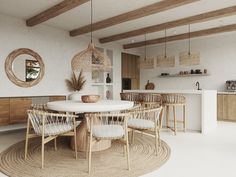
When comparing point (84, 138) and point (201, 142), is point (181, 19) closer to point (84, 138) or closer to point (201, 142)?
point (201, 142)

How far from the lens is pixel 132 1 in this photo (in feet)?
13.4

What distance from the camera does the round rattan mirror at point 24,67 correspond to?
16.1 feet

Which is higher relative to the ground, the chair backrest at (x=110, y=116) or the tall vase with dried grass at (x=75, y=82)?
the tall vase with dried grass at (x=75, y=82)

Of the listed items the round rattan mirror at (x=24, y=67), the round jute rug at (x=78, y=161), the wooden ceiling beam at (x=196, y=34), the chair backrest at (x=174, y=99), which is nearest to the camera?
the round jute rug at (x=78, y=161)

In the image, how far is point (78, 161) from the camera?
2.95 m

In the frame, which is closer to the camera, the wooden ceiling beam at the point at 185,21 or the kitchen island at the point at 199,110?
the wooden ceiling beam at the point at 185,21

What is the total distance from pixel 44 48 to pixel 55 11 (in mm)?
1620

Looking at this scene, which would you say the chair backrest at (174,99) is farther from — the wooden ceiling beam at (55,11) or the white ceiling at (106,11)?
the wooden ceiling beam at (55,11)

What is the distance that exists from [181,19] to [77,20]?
102 inches

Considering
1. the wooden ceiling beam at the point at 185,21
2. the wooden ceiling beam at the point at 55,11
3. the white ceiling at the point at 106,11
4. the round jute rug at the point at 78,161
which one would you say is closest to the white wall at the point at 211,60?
the white ceiling at the point at 106,11

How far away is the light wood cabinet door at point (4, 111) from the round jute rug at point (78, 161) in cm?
120

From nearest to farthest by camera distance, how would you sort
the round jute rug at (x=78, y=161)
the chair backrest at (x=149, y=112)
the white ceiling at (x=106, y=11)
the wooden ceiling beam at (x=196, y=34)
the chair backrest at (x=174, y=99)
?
1. the round jute rug at (x=78, y=161)
2. the chair backrest at (x=149, y=112)
3. the white ceiling at (x=106, y=11)
4. the chair backrest at (x=174, y=99)
5. the wooden ceiling beam at (x=196, y=34)

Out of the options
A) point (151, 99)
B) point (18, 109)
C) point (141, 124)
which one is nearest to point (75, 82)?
→ point (18, 109)

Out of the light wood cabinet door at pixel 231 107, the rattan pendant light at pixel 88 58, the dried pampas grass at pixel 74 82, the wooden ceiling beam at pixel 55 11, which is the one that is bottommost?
the light wood cabinet door at pixel 231 107
